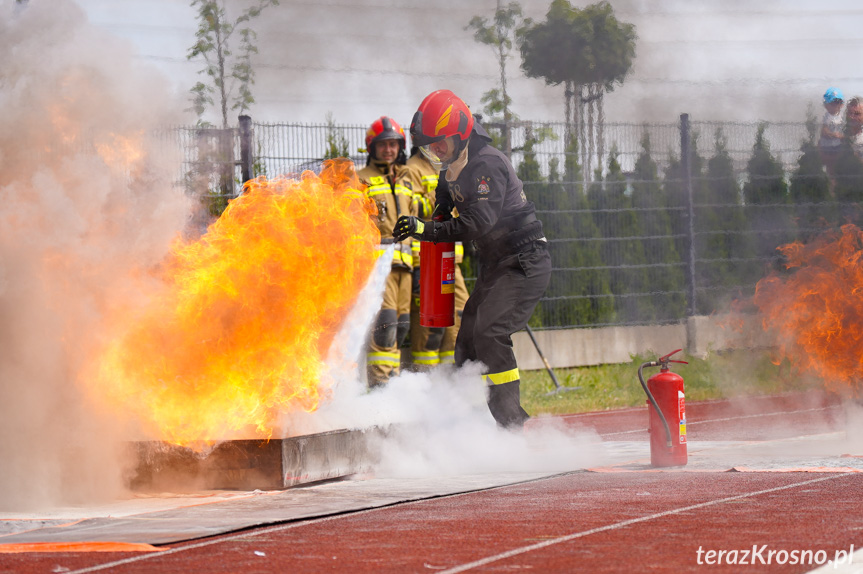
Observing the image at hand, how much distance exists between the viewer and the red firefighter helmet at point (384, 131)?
11.1 m

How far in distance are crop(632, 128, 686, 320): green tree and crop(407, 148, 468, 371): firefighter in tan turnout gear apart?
4092 mm

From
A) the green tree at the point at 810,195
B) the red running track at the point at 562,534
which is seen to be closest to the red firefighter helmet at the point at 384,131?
the red running track at the point at 562,534

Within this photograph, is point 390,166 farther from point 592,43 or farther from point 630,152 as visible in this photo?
point 630,152

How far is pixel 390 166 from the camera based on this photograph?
440 inches

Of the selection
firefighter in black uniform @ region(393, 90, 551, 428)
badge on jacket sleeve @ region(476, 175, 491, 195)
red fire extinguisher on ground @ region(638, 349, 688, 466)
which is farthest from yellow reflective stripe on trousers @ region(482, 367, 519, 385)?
badge on jacket sleeve @ region(476, 175, 491, 195)

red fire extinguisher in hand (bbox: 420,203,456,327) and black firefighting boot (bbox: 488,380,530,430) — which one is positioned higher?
red fire extinguisher in hand (bbox: 420,203,456,327)

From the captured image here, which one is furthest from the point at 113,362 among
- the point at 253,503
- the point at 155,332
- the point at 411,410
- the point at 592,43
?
the point at 592,43

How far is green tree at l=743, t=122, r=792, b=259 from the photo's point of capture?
15727mm

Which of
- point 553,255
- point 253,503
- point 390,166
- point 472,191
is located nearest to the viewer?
point 253,503

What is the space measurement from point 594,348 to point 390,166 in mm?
4963

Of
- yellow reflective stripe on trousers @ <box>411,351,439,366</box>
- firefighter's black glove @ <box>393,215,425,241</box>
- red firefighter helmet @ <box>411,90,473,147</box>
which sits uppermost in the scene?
red firefighter helmet @ <box>411,90,473,147</box>

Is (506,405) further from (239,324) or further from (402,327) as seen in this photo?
(402,327)

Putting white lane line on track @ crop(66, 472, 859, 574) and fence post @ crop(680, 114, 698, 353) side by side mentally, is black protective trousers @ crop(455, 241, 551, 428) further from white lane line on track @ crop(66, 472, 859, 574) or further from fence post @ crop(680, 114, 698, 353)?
fence post @ crop(680, 114, 698, 353)

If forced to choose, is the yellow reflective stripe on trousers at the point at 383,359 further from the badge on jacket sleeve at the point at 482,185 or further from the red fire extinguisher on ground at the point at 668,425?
the red fire extinguisher on ground at the point at 668,425
